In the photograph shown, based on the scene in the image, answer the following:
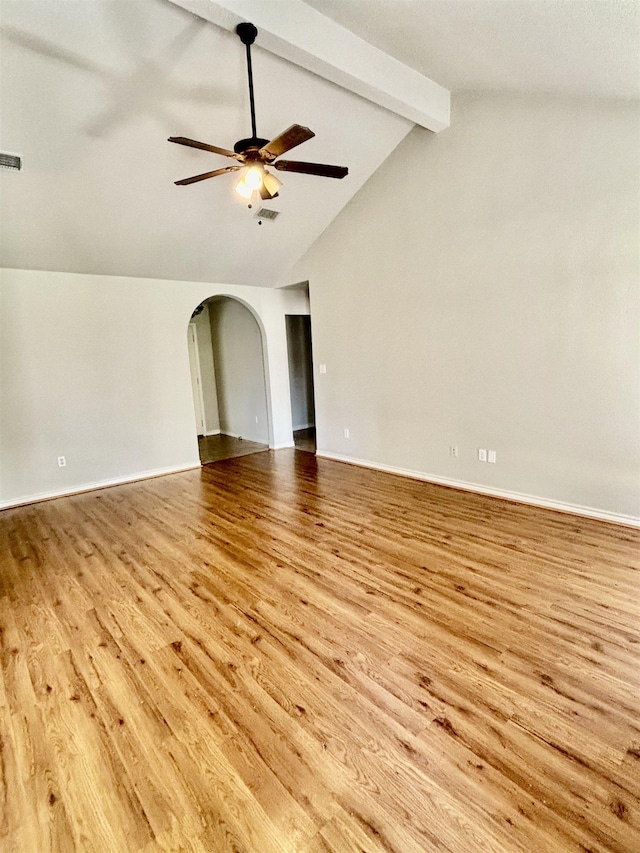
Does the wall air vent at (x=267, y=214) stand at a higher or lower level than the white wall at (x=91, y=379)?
higher

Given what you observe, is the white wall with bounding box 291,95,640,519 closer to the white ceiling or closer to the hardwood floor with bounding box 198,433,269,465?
the white ceiling

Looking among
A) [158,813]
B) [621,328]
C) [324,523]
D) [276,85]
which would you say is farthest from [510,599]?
[276,85]

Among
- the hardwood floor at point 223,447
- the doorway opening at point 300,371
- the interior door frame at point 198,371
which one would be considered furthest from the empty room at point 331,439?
the interior door frame at point 198,371

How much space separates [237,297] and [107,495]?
321 centimetres

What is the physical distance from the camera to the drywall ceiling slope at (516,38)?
230cm

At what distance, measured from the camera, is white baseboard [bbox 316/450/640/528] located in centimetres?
342

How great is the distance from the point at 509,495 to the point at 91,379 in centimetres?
479

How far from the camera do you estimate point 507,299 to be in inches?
151

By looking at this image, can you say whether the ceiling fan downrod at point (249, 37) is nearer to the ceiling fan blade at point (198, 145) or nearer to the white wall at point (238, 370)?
the ceiling fan blade at point (198, 145)

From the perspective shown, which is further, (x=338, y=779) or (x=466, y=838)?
(x=338, y=779)

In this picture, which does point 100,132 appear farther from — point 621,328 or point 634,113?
point 621,328

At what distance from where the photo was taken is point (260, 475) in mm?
5320

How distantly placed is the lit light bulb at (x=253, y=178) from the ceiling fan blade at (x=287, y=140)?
0.13 m

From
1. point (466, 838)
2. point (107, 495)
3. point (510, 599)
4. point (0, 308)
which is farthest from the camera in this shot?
point (107, 495)
